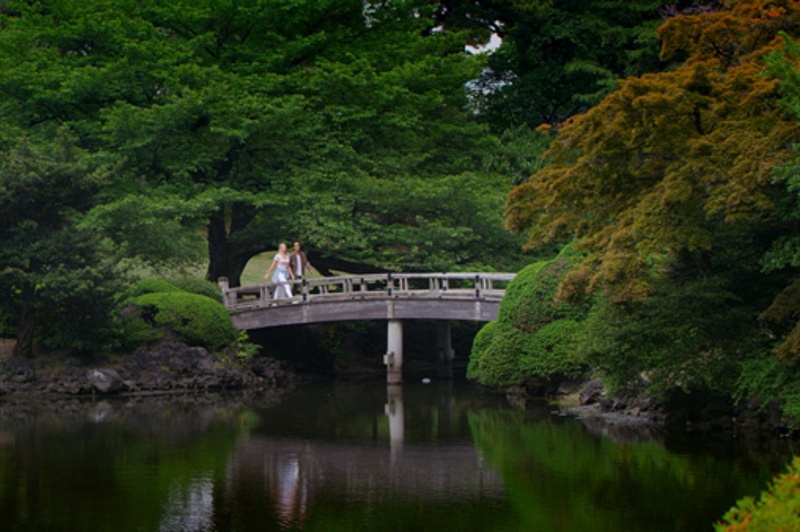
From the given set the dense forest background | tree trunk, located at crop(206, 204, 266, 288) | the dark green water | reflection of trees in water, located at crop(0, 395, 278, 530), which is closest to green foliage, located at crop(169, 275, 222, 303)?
the dense forest background

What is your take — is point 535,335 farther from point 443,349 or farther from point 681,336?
point 443,349

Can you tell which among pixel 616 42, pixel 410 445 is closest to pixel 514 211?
pixel 410 445

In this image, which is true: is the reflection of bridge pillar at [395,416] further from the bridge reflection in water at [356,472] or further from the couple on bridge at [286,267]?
the couple on bridge at [286,267]

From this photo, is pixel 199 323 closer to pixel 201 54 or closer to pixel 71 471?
pixel 201 54

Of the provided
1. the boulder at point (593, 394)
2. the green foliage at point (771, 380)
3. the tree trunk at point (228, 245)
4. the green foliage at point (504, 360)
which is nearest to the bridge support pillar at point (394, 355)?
the tree trunk at point (228, 245)

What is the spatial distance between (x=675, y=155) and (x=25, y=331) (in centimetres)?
1677

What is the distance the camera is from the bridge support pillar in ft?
96.9

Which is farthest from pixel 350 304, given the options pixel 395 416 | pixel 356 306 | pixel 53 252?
pixel 53 252

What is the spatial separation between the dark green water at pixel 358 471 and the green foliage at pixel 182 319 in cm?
459

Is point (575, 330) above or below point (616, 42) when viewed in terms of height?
below

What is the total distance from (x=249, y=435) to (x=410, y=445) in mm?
2996

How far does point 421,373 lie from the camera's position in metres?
32.7

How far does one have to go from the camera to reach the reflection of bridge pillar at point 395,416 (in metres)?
18.5

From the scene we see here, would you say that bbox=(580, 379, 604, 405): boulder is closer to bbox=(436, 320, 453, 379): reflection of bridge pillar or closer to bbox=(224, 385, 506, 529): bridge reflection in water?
bbox=(224, 385, 506, 529): bridge reflection in water
